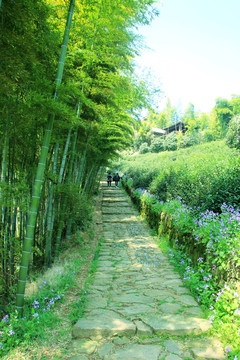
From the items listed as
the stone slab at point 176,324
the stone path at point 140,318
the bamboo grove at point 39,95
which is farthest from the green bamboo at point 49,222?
the stone slab at point 176,324

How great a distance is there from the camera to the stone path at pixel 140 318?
2.25 m

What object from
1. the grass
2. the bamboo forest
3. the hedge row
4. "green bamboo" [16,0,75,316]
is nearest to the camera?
the grass

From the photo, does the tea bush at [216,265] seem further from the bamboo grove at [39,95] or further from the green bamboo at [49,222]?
the green bamboo at [49,222]

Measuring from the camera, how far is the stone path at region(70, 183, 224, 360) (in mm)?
2254

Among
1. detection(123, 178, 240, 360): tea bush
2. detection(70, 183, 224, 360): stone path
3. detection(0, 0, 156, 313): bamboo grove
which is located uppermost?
detection(0, 0, 156, 313): bamboo grove

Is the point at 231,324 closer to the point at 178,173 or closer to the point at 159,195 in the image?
the point at 178,173

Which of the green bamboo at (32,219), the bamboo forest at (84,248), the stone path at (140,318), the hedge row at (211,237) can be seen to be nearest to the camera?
the stone path at (140,318)

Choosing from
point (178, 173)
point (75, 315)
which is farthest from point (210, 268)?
point (178, 173)

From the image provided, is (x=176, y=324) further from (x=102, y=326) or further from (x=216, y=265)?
(x=216, y=265)

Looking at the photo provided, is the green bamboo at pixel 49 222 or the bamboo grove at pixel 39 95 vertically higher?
the bamboo grove at pixel 39 95

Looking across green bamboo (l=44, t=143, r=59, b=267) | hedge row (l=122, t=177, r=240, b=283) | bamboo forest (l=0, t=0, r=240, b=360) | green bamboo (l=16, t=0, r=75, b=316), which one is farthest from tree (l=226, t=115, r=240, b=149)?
green bamboo (l=16, t=0, r=75, b=316)

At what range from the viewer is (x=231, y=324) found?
2.34 m

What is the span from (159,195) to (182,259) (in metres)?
3.99

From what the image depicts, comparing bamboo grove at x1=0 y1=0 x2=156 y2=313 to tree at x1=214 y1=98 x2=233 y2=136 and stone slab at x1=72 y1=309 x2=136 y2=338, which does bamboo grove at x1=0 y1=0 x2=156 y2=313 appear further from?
tree at x1=214 y1=98 x2=233 y2=136
